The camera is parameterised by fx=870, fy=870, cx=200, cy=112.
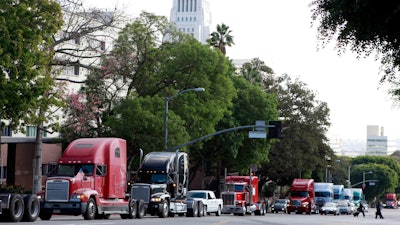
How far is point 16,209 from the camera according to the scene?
108 feet

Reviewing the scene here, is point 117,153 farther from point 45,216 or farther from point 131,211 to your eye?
point 45,216

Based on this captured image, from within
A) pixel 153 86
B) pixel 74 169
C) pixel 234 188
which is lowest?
pixel 234 188

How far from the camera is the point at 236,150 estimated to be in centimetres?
8169

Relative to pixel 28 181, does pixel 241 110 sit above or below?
above

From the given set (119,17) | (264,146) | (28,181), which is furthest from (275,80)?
(119,17)

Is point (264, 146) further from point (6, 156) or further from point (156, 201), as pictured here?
point (156, 201)

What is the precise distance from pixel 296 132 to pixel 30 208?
6941 cm

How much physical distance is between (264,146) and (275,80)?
22.1m

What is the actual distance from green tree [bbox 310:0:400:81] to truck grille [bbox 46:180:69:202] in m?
22.0

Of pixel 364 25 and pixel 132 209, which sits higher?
pixel 364 25

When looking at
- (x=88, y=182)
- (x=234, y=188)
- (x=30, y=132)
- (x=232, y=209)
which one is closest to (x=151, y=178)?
(x=88, y=182)

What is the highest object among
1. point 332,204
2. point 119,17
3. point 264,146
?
point 119,17

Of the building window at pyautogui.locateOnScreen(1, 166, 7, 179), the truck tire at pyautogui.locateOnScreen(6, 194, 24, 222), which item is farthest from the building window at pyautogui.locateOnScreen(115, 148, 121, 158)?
the building window at pyautogui.locateOnScreen(1, 166, 7, 179)

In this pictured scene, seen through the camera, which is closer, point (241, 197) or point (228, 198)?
point (228, 198)
